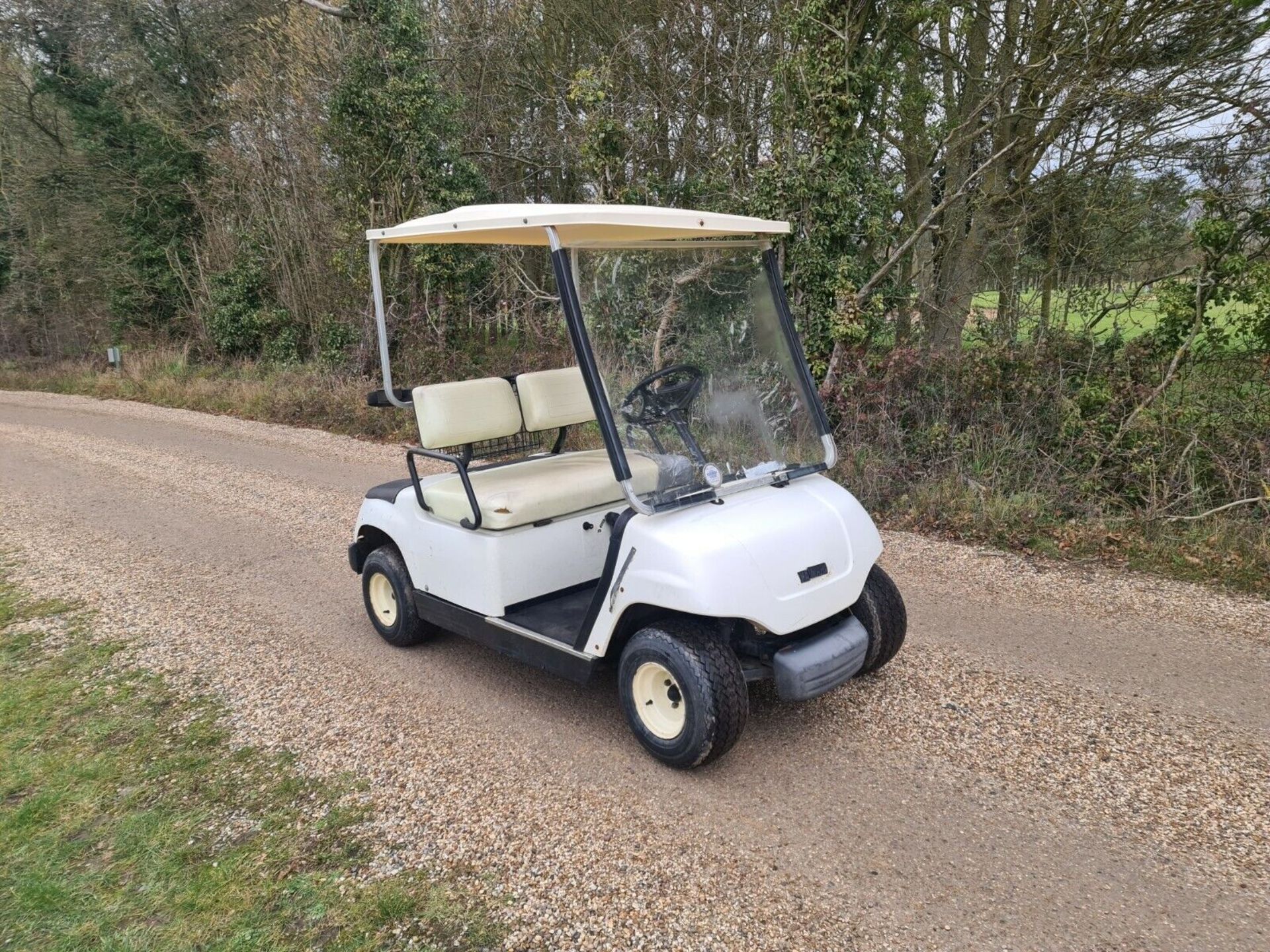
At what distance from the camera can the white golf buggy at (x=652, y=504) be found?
2963 mm

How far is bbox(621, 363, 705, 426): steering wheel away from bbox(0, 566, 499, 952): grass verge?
1.80 m

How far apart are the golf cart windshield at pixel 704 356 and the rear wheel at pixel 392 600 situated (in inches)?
62.2

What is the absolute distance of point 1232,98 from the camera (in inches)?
253

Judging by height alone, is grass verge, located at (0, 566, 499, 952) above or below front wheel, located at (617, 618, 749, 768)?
below

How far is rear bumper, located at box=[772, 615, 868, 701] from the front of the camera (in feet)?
9.74

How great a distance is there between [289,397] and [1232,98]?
34.3 ft

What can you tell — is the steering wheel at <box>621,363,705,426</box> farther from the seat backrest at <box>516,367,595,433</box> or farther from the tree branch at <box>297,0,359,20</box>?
the tree branch at <box>297,0,359,20</box>

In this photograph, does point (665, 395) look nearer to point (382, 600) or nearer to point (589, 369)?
point (589, 369)

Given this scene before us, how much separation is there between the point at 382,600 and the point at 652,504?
6.32 ft

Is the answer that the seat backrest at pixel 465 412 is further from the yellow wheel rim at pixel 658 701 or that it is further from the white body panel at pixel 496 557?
the yellow wheel rim at pixel 658 701

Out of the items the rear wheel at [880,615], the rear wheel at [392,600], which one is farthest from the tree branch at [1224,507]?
the rear wheel at [392,600]

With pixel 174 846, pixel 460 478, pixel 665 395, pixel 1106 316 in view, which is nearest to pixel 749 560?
pixel 665 395

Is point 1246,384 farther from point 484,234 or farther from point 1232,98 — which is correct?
point 484,234

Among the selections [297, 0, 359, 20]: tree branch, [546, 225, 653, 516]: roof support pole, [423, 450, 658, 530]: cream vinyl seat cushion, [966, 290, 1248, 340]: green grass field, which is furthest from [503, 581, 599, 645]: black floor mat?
[297, 0, 359, 20]: tree branch
